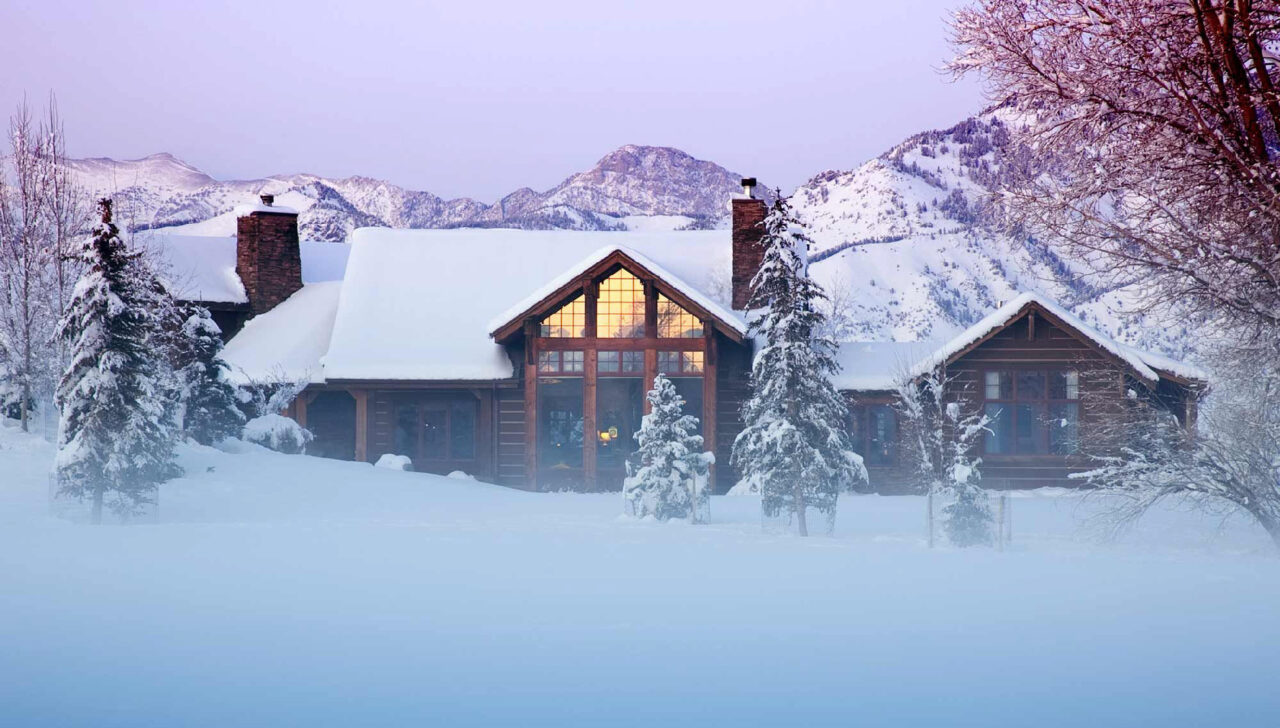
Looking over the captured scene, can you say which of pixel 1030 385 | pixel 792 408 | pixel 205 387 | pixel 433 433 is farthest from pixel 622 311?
pixel 1030 385

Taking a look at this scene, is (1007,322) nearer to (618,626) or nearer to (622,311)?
(622,311)

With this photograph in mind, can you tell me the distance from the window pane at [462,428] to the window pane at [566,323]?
3165 mm

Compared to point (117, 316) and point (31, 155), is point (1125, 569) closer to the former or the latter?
point (117, 316)

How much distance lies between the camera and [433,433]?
2966 cm

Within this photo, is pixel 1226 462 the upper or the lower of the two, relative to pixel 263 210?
lower

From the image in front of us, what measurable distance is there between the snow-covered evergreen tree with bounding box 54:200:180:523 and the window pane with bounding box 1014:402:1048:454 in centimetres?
1983

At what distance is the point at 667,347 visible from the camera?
1101 inches

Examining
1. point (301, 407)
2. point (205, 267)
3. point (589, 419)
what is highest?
point (205, 267)

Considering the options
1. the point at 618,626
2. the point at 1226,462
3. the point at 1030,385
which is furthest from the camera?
the point at 1030,385

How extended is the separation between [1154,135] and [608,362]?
17821 millimetres

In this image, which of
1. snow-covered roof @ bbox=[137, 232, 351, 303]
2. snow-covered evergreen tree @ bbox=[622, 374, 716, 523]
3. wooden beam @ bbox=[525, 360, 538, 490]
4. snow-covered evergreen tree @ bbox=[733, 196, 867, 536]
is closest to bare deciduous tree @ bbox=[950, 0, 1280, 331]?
snow-covered evergreen tree @ bbox=[733, 196, 867, 536]

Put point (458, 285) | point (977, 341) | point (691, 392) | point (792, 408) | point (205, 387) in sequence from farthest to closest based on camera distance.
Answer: point (458, 285) → point (691, 392) → point (977, 341) → point (205, 387) → point (792, 408)

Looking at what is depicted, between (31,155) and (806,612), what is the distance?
26.7 metres

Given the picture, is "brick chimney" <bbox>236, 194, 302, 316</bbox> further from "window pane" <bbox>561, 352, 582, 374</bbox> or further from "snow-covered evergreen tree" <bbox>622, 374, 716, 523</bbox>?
"snow-covered evergreen tree" <bbox>622, 374, 716, 523</bbox>
